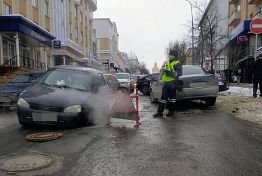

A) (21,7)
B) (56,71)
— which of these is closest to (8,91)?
(56,71)

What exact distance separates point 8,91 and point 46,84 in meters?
3.86

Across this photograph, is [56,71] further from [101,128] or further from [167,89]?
[167,89]

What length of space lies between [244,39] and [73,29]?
949 inches

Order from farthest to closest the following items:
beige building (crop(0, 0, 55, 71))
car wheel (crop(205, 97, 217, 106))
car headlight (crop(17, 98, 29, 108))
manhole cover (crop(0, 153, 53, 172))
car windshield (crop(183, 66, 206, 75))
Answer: beige building (crop(0, 0, 55, 71)) < car wheel (crop(205, 97, 217, 106)) < car windshield (crop(183, 66, 206, 75)) < car headlight (crop(17, 98, 29, 108)) < manhole cover (crop(0, 153, 53, 172))

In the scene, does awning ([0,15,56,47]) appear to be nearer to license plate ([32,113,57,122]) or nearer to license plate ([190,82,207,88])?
license plate ([190,82,207,88])

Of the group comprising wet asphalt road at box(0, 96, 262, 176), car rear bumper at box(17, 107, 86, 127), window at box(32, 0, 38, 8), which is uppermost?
window at box(32, 0, 38, 8)

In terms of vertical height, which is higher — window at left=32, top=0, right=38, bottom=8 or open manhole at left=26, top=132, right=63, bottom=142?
window at left=32, top=0, right=38, bottom=8

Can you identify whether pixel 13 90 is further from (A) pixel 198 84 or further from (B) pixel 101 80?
(A) pixel 198 84

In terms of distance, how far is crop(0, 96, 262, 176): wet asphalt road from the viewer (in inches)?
174

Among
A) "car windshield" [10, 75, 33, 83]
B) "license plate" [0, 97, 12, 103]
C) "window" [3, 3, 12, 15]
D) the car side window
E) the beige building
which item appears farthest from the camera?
"window" [3, 3, 12, 15]

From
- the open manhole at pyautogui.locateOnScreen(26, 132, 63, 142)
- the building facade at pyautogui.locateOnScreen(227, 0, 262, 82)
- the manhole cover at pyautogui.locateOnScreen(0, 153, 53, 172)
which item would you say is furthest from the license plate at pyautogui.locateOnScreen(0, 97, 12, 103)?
the building facade at pyautogui.locateOnScreen(227, 0, 262, 82)

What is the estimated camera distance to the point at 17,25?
2234 centimetres

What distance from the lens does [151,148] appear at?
220 inches

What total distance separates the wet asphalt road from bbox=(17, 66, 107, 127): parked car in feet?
0.91
